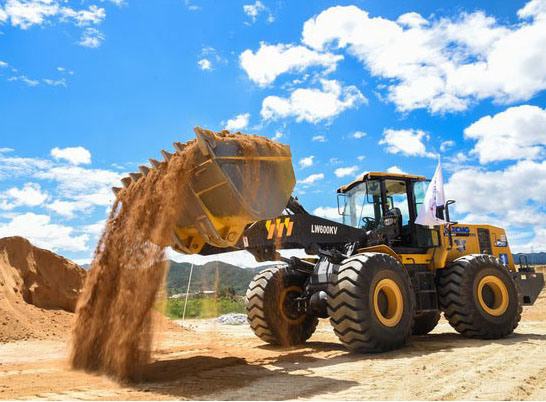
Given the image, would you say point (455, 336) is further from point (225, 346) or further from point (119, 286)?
point (119, 286)

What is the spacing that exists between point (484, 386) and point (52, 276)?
1184 centimetres

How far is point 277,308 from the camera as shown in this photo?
959 cm

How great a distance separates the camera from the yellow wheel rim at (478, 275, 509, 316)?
387 inches

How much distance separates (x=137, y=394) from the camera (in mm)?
5000

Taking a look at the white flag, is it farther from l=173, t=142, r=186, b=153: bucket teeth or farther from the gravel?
the gravel

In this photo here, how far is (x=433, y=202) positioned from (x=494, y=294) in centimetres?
231

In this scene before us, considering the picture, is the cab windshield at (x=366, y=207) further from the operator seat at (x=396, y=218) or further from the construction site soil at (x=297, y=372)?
the construction site soil at (x=297, y=372)

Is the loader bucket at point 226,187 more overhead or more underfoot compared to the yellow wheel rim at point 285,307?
more overhead

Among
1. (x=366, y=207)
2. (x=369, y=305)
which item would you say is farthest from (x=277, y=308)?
(x=366, y=207)

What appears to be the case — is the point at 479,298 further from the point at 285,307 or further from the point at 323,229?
the point at 285,307

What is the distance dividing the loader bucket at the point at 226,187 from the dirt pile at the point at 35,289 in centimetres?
660

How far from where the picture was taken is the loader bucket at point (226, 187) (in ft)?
20.8

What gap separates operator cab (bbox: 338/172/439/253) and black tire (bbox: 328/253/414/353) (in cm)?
151

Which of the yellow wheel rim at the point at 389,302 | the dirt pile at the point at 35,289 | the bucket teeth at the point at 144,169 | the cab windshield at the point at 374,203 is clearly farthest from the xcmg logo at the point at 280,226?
the dirt pile at the point at 35,289
